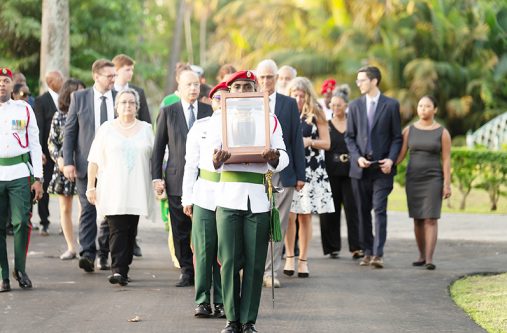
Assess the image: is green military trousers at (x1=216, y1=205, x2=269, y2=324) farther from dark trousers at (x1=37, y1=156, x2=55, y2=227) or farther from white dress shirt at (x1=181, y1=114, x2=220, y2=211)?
dark trousers at (x1=37, y1=156, x2=55, y2=227)

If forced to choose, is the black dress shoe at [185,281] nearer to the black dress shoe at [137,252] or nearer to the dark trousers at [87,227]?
the dark trousers at [87,227]

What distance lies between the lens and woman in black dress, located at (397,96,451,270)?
548 inches

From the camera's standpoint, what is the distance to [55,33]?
76.2 feet

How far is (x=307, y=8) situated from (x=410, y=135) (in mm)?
29134

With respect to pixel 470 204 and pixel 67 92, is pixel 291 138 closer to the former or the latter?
pixel 67 92

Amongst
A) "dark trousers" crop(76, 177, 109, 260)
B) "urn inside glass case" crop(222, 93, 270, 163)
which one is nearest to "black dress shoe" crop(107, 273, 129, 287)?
"dark trousers" crop(76, 177, 109, 260)

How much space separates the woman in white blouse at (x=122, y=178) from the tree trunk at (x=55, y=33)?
11.5m

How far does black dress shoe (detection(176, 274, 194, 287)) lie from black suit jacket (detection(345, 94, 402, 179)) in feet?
9.47

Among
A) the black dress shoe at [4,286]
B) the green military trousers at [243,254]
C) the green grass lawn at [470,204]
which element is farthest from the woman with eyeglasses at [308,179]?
the green grass lawn at [470,204]

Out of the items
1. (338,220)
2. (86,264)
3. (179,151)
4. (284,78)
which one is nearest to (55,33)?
(338,220)

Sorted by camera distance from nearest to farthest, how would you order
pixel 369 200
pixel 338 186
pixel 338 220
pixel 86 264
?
pixel 86 264 → pixel 369 200 → pixel 338 220 → pixel 338 186

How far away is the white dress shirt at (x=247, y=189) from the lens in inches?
351

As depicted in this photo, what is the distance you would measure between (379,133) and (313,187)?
1047 mm

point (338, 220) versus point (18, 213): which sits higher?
point (18, 213)
